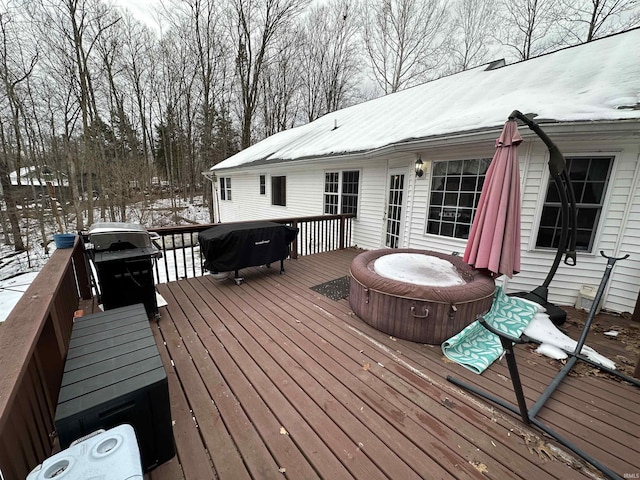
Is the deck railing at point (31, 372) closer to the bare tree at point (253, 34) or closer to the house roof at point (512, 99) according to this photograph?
the house roof at point (512, 99)

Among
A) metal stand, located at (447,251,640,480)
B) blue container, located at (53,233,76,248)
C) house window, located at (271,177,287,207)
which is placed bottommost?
metal stand, located at (447,251,640,480)

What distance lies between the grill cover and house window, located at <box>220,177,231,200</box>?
936 centimetres

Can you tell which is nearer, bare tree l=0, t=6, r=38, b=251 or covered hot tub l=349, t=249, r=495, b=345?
covered hot tub l=349, t=249, r=495, b=345

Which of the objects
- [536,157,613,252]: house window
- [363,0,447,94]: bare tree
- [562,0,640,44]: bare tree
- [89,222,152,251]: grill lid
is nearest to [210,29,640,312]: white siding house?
[536,157,613,252]: house window

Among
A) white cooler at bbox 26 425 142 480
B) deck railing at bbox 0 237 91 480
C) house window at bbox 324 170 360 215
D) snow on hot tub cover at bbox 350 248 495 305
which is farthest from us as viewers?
house window at bbox 324 170 360 215

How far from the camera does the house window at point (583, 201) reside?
346 cm

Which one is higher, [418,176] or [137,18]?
[137,18]

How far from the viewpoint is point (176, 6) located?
13484mm

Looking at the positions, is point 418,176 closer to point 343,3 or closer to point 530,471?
point 530,471

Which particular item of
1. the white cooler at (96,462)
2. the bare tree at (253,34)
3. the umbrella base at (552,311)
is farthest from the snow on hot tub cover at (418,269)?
the bare tree at (253,34)

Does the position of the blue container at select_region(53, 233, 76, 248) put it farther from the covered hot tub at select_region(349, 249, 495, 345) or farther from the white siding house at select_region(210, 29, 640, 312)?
the white siding house at select_region(210, 29, 640, 312)

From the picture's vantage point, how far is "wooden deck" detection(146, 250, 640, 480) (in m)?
1.53

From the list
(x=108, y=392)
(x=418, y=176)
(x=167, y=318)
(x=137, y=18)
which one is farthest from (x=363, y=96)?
(x=108, y=392)

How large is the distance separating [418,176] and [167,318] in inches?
184
